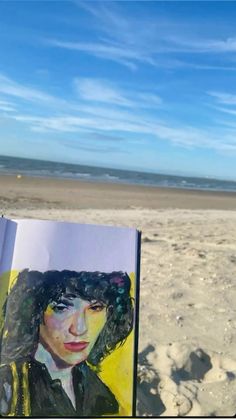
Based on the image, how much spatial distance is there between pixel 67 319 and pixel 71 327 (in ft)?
0.14

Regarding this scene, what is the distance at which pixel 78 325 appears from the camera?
2.26 metres

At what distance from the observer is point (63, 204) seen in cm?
1177

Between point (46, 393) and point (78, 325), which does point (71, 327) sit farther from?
point (46, 393)

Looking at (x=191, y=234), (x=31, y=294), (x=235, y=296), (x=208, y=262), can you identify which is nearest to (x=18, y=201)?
(x=191, y=234)

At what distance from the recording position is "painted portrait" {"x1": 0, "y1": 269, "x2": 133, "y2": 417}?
7.07 feet

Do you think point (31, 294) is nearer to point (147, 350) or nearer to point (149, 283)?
point (147, 350)

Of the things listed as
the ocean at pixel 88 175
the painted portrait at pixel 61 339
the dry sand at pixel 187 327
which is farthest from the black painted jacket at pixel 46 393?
the ocean at pixel 88 175

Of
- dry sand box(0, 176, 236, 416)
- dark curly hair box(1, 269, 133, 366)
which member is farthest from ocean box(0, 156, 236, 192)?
dark curly hair box(1, 269, 133, 366)

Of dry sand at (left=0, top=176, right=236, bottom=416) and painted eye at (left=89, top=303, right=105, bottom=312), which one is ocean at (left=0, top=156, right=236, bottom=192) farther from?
painted eye at (left=89, top=303, right=105, bottom=312)

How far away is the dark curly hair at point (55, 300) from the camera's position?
2.15m

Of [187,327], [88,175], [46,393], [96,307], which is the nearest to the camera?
[46,393]

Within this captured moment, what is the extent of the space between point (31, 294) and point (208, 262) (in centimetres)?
359

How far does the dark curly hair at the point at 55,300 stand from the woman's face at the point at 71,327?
3 cm

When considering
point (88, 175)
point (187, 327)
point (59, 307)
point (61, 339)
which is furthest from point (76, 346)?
point (88, 175)
